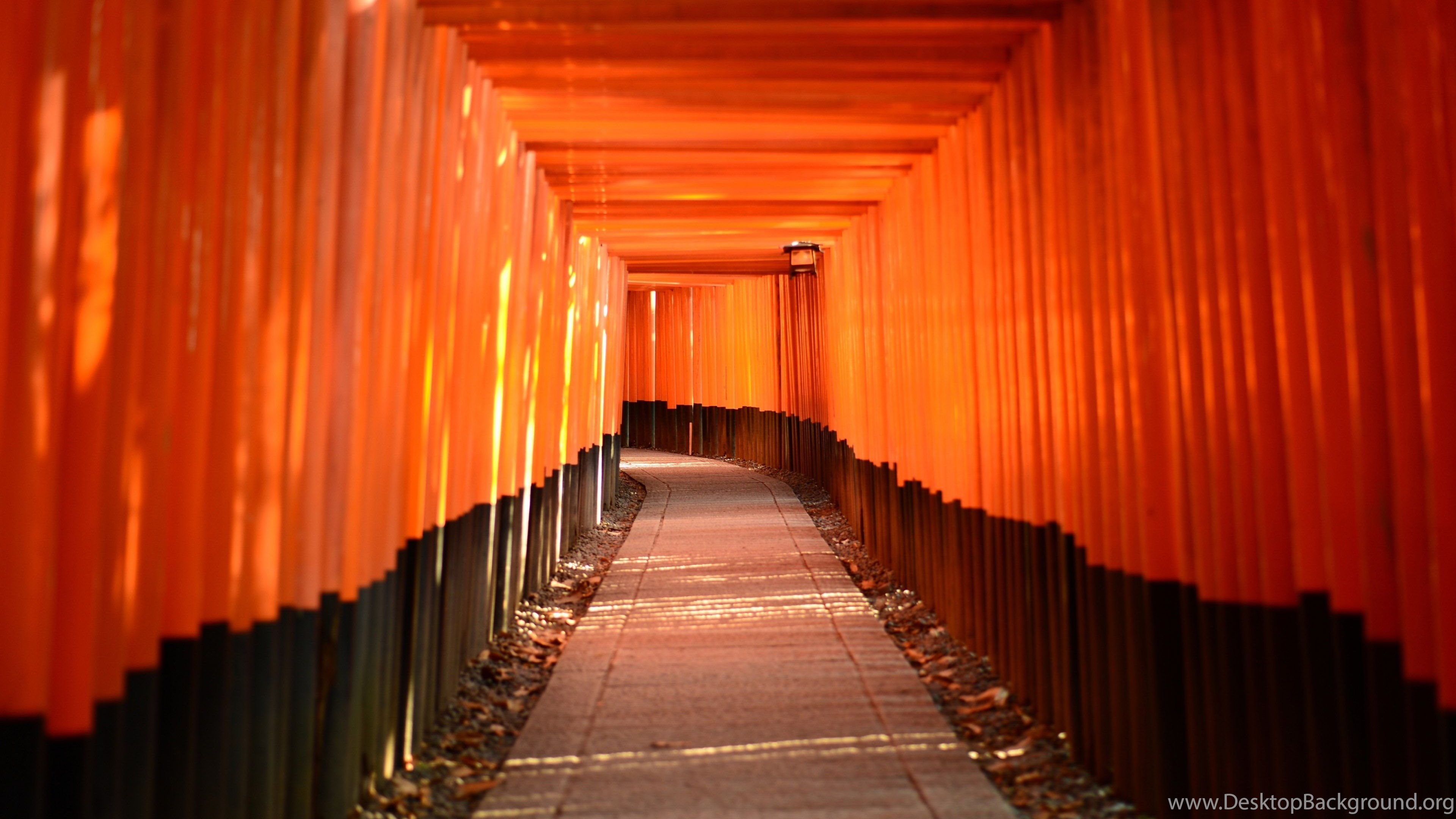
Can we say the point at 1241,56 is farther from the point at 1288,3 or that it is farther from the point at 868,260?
the point at 868,260

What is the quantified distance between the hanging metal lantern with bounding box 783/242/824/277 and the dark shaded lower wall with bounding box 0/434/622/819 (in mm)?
6136

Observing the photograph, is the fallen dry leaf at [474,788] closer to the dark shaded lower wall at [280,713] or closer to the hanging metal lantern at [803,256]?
the dark shaded lower wall at [280,713]

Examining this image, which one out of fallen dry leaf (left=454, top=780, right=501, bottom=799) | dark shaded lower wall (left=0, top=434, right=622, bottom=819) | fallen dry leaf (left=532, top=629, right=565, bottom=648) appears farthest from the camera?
fallen dry leaf (left=532, top=629, right=565, bottom=648)

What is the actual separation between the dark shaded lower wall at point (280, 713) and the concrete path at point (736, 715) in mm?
557

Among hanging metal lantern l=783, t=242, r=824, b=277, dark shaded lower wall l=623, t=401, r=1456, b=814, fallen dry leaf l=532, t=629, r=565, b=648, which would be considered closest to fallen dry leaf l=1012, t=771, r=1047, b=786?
dark shaded lower wall l=623, t=401, r=1456, b=814

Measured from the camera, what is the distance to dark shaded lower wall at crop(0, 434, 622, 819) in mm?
2074

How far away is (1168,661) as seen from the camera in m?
3.45

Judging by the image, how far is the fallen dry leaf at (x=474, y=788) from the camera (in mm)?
3902

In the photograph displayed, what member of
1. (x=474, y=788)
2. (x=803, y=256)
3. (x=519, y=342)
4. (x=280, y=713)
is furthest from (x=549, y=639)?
(x=803, y=256)

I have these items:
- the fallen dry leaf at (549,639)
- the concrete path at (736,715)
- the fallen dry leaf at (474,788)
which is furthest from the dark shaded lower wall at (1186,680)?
the fallen dry leaf at (549,639)

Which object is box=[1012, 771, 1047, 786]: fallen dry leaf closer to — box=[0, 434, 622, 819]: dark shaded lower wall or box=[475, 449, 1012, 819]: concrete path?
box=[475, 449, 1012, 819]: concrete path

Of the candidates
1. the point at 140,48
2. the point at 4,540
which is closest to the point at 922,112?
the point at 140,48

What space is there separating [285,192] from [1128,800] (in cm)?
359

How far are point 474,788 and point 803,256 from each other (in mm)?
7858
